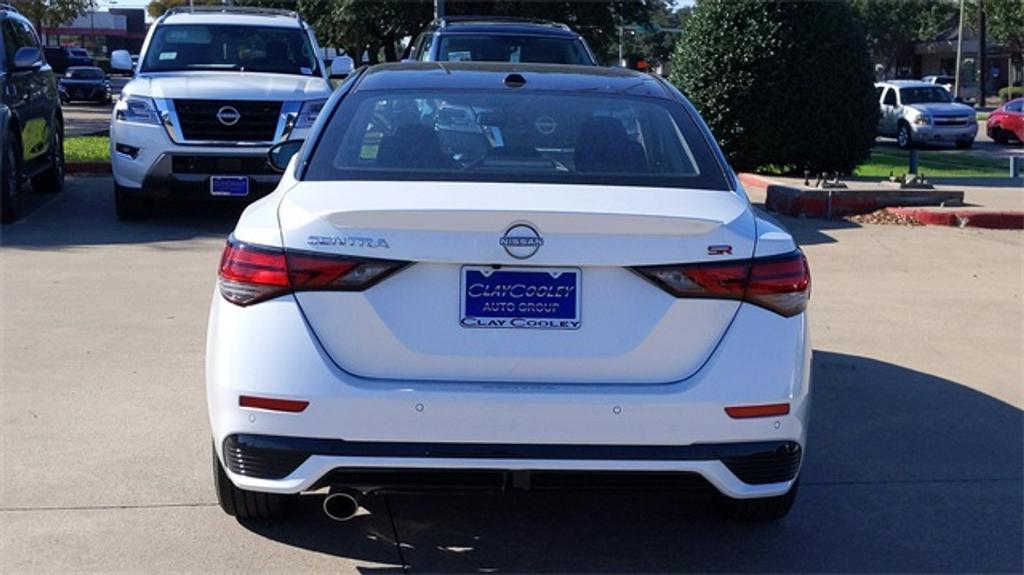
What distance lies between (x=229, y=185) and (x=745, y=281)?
861cm

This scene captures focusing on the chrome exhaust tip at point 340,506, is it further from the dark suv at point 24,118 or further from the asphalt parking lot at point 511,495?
the dark suv at point 24,118

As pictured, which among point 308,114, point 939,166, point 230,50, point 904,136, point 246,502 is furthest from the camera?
point 904,136

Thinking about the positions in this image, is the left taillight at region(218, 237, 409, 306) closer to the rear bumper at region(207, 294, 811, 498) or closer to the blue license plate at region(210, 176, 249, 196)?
the rear bumper at region(207, 294, 811, 498)

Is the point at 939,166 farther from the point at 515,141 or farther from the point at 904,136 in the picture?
the point at 515,141

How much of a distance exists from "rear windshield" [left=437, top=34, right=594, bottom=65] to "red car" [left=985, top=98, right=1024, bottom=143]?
23.6 metres

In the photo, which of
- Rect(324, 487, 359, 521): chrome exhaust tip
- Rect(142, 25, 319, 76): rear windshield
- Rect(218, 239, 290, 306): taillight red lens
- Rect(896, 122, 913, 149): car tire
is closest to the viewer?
Rect(218, 239, 290, 306): taillight red lens

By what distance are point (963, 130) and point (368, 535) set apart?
30308mm

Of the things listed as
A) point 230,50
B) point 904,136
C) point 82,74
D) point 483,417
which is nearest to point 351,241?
point 483,417

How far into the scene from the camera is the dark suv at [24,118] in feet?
39.3

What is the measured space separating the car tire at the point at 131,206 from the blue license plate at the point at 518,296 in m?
9.04

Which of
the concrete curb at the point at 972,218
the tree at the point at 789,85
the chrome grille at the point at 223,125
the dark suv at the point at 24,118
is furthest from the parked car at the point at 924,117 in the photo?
the chrome grille at the point at 223,125

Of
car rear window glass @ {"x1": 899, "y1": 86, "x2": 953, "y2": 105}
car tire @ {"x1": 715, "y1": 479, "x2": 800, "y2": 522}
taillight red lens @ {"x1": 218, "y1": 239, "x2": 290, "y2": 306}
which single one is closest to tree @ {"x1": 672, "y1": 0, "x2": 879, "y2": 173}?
car tire @ {"x1": 715, "y1": 479, "x2": 800, "y2": 522}

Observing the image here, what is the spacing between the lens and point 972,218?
13.2m

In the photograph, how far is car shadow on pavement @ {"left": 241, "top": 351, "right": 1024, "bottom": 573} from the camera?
473 centimetres
